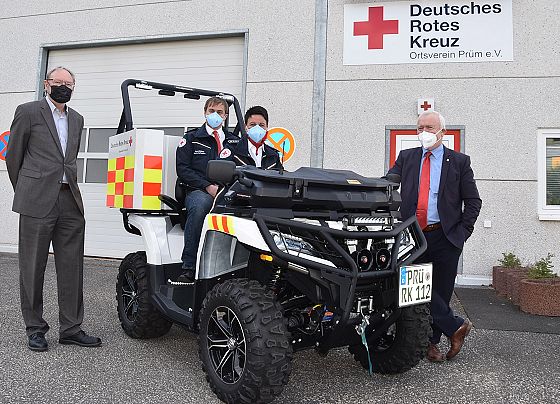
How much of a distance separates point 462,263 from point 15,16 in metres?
9.55

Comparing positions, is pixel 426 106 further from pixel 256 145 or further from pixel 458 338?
pixel 458 338

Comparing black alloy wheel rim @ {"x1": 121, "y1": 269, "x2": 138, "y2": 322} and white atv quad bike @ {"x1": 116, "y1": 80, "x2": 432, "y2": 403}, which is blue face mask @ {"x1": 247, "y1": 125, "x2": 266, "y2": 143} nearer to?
white atv quad bike @ {"x1": 116, "y1": 80, "x2": 432, "y2": 403}

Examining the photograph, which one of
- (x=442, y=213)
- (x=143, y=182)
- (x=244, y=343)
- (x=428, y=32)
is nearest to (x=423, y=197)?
(x=442, y=213)

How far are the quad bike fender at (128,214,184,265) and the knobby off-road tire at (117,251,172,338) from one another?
0.53 feet

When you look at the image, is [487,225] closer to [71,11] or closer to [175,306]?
[175,306]

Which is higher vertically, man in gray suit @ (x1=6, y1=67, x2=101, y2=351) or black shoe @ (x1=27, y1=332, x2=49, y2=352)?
man in gray suit @ (x1=6, y1=67, x2=101, y2=351)

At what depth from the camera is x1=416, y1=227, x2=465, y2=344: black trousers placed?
11.3ft

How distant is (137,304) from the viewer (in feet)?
12.3

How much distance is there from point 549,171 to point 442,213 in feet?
14.7

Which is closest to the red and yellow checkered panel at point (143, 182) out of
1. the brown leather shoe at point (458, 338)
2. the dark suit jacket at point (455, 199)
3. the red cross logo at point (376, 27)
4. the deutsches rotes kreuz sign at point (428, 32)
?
the dark suit jacket at point (455, 199)

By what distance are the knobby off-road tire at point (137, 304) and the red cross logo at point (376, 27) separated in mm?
5270

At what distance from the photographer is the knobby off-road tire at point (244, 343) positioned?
7.69 feet

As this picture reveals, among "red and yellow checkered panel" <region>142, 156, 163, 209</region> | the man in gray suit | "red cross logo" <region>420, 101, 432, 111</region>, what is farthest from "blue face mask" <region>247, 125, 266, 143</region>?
"red cross logo" <region>420, 101, 432, 111</region>

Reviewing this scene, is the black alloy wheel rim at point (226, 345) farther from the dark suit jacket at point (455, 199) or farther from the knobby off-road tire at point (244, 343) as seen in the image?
the dark suit jacket at point (455, 199)
